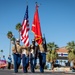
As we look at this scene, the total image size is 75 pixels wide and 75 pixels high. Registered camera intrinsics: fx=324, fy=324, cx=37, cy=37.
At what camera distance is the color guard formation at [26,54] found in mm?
11266

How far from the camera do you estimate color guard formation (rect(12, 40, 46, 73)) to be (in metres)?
11.3

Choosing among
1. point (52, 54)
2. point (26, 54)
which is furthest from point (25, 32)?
point (52, 54)

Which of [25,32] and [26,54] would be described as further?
[25,32]

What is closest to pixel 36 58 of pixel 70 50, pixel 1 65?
pixel 1 65

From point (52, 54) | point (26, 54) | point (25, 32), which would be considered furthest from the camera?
point (52, 54)

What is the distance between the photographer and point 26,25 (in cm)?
1300

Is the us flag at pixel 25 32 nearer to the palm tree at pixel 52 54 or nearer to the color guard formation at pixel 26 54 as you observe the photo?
the color guard formation at pixel 26 54

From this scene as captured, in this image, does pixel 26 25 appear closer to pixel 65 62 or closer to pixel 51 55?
pixel 51 55

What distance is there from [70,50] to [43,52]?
5677cm

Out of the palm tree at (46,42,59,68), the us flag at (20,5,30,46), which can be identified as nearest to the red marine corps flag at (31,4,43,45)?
the us flag at (20,5,30,46)

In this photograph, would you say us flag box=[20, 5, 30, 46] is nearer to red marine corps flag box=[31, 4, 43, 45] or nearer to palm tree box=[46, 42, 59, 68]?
red marine corps flag box=[31, 4, 43, 45]

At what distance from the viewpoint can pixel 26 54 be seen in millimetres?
11445

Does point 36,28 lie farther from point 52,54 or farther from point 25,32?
point 52,54

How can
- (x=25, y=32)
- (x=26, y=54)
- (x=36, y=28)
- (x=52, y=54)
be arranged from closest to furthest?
1. (x=26, y=54)
2. (x=25, y=32)
3. (x=36, y=28)
4. (x=52, y=54)
